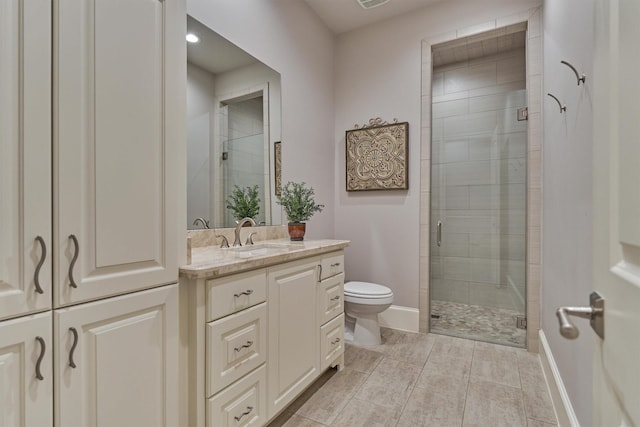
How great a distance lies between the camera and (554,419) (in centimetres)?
164

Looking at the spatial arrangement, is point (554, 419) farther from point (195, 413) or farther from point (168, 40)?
point (168, 40)

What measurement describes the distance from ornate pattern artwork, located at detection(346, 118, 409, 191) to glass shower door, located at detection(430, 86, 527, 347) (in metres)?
0.37

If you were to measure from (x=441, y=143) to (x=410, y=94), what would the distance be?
0.60 meters

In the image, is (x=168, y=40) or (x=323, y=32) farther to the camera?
(x=323, y=32)

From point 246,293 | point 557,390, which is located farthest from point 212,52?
point 557,390

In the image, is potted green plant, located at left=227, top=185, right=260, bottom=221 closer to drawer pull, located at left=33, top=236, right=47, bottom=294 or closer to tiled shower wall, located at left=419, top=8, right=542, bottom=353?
drawer pull, located at left=33, top=236, right=47, bottom=294

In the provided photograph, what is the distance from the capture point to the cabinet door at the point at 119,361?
873mm

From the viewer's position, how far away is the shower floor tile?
2723 mm

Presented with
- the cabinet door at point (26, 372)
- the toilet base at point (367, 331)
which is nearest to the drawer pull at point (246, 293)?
the cabinet door at point (26, 372)

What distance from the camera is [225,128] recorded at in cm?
205

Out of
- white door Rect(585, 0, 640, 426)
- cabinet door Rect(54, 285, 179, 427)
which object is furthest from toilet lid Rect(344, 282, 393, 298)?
white door Rect(585, 0, 640, 426)

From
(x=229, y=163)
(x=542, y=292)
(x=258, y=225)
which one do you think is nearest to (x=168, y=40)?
(x=229, y=163)

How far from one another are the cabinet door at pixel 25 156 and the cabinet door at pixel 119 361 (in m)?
0.12

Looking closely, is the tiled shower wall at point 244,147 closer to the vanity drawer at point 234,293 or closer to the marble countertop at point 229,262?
the marble countertop at point 229,262
